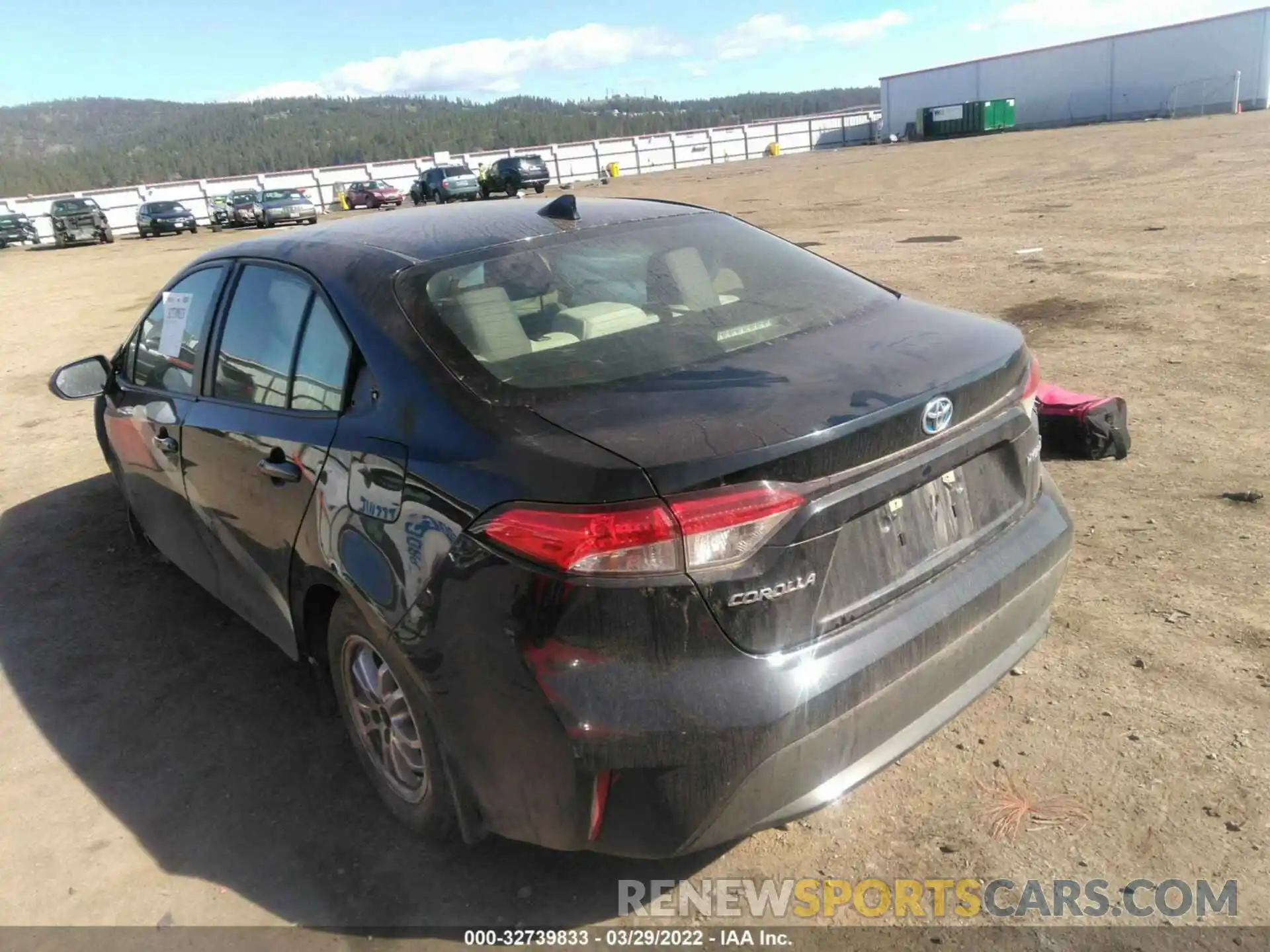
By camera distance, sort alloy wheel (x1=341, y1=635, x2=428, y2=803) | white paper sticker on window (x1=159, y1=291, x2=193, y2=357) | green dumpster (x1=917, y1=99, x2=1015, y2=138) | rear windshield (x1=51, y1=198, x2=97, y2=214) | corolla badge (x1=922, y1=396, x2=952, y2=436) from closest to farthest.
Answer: corolla badge (x1=922, y1=396, x2=952, y2=436) < alloy wheel (x1=341, y1=635, x2=428, y2=803) < white paper sticker on window (x1=159, y1=291, x2=193, y2=357) < rear windshield (x1=51, y1=198, x2=97, y2=214) < green dumpster (x1=917, y1=99, x2=1015, y2=138)

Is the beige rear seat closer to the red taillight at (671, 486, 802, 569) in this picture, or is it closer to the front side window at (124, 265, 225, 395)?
the red taillight at (671, 486, 802, 569)

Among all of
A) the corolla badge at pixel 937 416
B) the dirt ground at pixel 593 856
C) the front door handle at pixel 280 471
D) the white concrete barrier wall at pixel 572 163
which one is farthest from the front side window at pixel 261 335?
the white concrete barrier wall at pixel 572 163

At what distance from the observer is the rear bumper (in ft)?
6.56

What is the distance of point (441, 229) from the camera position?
310 cm

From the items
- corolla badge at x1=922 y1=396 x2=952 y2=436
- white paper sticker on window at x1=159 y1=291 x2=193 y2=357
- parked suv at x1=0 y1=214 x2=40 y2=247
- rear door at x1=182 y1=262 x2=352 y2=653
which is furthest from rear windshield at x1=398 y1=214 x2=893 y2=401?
parked suv at x1=0 y1=214 x2=40 y2=247

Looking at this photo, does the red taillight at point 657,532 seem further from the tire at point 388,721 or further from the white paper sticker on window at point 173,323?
the white paper sticker on window at point 173,323

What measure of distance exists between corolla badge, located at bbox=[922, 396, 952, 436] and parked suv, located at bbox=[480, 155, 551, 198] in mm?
41493

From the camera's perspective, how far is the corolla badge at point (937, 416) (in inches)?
89.4

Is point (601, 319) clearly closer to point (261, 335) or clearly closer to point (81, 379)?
point (261, 335)

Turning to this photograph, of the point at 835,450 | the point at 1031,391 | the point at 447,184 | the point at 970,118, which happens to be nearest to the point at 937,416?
the point at 835,450

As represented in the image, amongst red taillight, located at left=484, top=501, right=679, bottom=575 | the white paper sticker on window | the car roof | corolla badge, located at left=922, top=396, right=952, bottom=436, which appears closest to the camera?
red taillight, located at left=484, top=501, right=679, bottom=575

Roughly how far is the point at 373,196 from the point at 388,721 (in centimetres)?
4701

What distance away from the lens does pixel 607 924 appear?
2.42 meters

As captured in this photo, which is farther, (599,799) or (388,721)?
(388,721)
